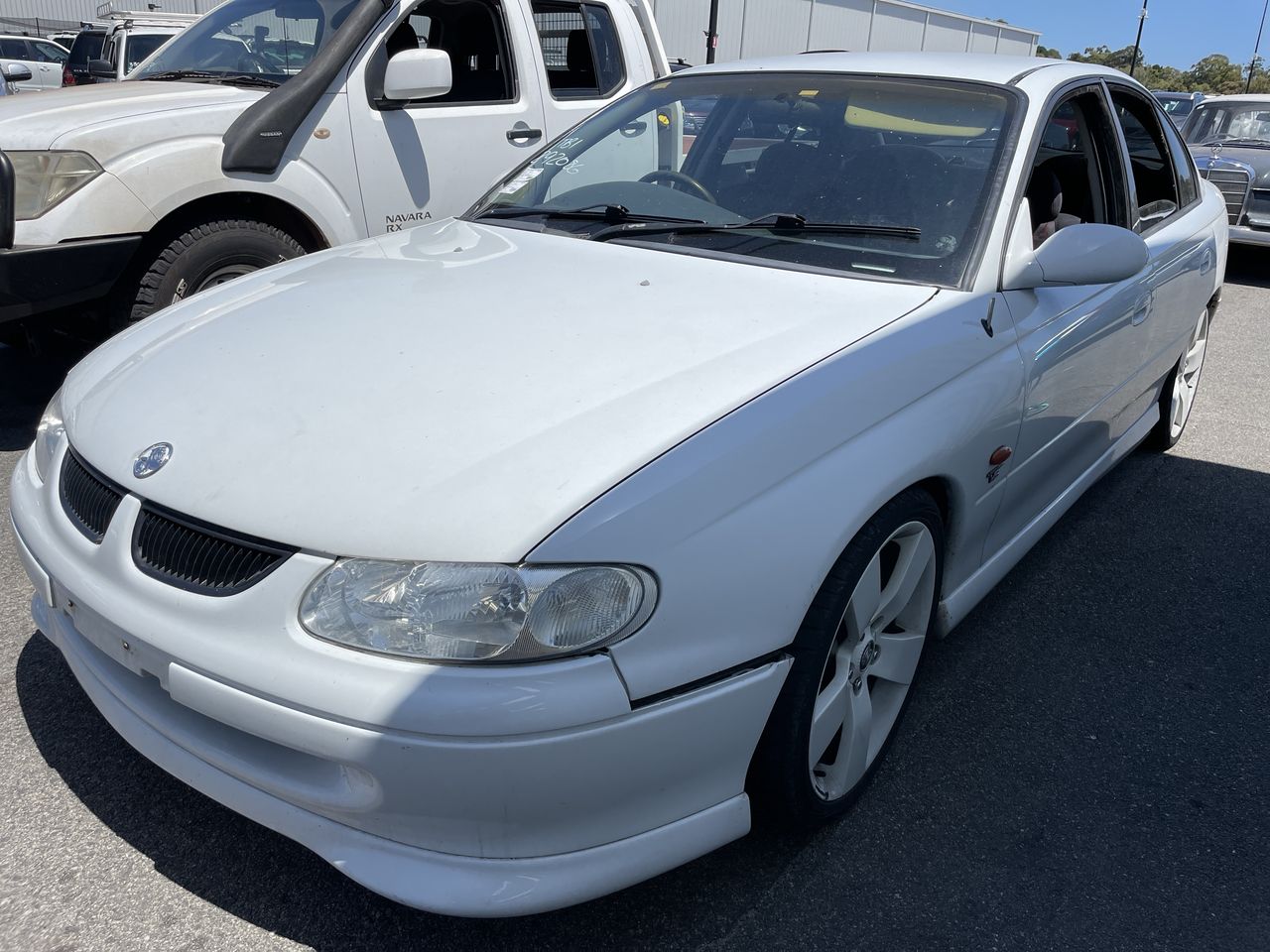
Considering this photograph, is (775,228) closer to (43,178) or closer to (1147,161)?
(1147,161)

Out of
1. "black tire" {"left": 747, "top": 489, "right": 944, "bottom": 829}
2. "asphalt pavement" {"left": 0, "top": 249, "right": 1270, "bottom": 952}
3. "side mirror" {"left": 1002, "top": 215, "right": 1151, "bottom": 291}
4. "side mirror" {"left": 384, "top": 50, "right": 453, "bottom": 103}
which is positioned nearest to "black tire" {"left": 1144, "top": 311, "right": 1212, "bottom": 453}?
"asphalt pavement" {"left": 0, "top": 249, "right": 1270, "bottom": 952}

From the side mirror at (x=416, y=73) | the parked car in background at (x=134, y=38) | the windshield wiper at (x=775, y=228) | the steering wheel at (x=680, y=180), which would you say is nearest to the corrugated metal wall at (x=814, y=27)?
the parked car in background at (x=134, y=38)

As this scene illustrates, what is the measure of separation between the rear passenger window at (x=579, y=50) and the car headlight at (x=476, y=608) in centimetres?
407

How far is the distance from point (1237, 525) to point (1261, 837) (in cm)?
207

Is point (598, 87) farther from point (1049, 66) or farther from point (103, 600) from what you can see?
point (103, 600)

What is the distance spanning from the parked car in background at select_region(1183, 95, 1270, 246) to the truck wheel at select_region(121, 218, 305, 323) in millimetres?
8030

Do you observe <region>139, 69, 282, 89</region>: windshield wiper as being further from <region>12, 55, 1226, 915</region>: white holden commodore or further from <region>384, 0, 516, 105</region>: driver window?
<region>12, 55, 1226, 915</region>: white holden commodore

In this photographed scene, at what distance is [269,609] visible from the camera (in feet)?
5.42

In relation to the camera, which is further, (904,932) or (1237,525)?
(1237,525)

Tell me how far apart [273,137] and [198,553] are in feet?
9.66

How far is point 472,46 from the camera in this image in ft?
16.3

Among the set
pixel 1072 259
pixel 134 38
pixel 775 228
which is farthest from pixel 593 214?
pixel 134 38

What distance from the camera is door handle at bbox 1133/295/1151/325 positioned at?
328 cm

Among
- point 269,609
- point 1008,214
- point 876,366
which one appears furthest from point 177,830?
point 1008,214
